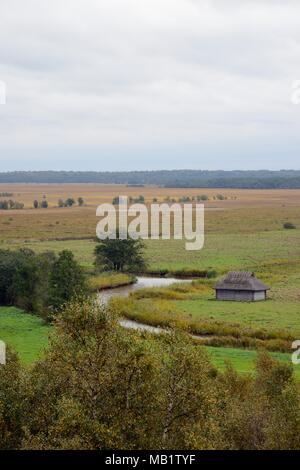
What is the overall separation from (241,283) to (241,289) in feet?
1.90

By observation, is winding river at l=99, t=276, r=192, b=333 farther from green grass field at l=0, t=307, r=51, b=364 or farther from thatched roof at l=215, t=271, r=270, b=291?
thatched roof at l=215, t=271, r=270, b=291

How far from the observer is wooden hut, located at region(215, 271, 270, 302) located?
52.4 metres

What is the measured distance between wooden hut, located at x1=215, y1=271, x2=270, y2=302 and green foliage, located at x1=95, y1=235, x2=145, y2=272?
17.0 metres

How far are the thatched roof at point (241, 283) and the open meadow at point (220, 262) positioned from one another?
51.3 inches

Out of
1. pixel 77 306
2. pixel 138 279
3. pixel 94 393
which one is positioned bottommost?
pixel 138 279

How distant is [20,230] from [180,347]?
299 feet

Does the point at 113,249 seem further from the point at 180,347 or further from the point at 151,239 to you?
the point at 180,347

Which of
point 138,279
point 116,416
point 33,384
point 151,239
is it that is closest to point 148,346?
point 116,416

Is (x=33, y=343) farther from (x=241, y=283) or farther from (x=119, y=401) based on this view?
(x=119, y=401)

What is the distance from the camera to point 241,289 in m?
52.7

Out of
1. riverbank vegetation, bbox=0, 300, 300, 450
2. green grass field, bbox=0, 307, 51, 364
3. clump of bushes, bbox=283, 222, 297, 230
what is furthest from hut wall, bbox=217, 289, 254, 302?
clump of bushes, bbox=283, 222, 297, 230

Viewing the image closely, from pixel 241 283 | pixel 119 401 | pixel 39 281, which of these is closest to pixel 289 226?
pixel 241 283
